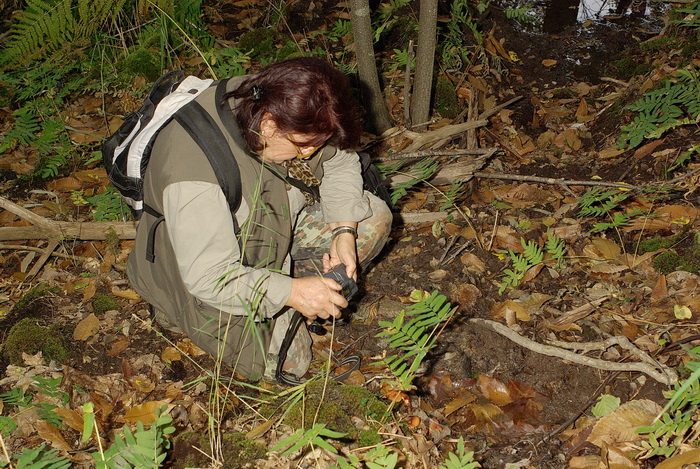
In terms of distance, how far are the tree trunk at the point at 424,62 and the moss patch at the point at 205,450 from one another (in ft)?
9.69

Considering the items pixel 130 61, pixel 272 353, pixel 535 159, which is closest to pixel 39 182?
pixel 130 61

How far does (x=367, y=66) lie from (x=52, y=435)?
313cm

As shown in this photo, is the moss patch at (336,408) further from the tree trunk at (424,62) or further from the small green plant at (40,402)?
the tree trunk at (424,62)

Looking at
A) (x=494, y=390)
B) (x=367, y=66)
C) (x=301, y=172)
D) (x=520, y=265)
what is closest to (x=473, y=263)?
(x=520, y=265)

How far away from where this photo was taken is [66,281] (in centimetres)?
376

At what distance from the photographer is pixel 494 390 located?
2.85 metres

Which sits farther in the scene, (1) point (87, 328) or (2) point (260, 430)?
(1) point (87, 328)

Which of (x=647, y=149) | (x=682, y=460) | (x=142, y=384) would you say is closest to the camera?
(x=682, y=460)

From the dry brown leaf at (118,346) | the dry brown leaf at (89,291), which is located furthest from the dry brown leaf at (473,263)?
the dry brown leaf at (89,291)

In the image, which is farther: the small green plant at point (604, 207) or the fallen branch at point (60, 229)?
the fallen branch at point (60, 229)

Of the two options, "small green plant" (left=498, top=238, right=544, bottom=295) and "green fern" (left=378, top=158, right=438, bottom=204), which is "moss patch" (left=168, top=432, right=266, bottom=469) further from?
"green fern" (left=378, top=158, right=438, bottom=204)

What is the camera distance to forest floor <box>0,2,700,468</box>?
2619 mm

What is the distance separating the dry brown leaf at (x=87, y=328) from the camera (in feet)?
10.9

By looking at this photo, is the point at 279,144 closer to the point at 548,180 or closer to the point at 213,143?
the point at 213,143
